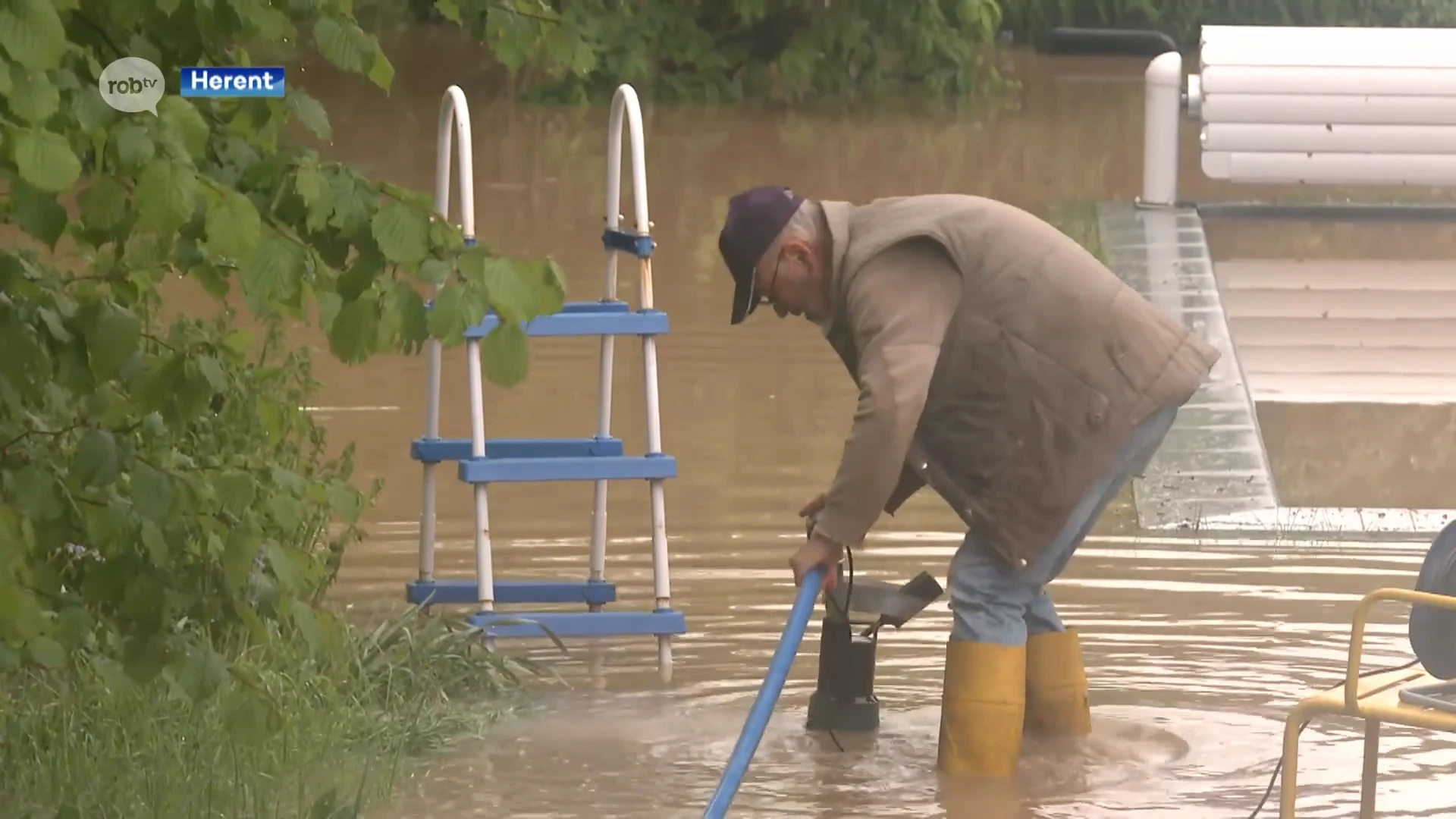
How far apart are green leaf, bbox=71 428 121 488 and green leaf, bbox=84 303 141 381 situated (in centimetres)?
11

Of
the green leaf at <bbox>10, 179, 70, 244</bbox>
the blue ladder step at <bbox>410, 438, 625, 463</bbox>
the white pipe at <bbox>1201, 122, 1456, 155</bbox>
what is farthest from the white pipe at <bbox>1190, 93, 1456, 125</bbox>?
the green leaf at <bbox>10, 179, 70, 244</bbox>

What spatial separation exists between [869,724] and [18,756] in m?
2.05

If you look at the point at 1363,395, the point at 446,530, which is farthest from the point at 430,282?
the point at 1363,395

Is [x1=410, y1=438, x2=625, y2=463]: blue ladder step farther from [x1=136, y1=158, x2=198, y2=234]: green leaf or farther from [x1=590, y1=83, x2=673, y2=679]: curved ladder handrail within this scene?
[x1=136, y1=158, x2=198, y2=234]: green leaf

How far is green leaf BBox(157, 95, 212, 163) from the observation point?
345cm

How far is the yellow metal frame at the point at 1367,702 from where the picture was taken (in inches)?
158

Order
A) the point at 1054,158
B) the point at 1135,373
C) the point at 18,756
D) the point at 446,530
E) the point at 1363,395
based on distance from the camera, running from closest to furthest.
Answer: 1. the point at 18,756
2. the point at 1135,373
3. the point at 446,530
4. the point at 1363,395
5. the point at 1054,158

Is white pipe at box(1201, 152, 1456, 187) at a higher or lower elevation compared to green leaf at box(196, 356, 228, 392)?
higher

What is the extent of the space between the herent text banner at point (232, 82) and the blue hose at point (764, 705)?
1682 millimetres

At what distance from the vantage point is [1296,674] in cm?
653

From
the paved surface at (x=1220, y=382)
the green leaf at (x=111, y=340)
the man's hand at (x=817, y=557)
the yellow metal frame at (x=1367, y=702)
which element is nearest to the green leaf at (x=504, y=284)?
the green leaf at (x=111, y=340)

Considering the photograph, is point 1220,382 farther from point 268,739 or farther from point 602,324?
point 268,739

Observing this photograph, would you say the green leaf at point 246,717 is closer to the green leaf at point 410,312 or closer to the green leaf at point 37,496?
the green leaf at point 37,496

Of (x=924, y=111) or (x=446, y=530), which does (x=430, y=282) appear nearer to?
(x=446, y=530)
